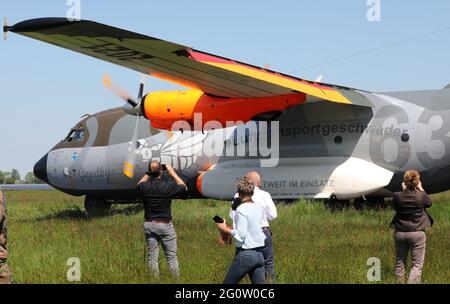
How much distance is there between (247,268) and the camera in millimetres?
8391

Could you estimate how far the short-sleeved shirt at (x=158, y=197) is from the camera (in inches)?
425

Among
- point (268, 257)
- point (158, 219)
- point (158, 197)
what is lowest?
point (268, 257)

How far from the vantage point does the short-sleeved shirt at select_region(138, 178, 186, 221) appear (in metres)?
10.8

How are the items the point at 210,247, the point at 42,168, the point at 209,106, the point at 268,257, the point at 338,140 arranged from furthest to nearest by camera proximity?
the point at 42,168
the point at 338,140
the point at 209,106
the point at 210,247
the point at 268,257

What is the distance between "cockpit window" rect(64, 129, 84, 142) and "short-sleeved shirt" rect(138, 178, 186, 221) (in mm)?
13931

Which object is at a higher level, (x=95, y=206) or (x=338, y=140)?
(x=338, y=140)

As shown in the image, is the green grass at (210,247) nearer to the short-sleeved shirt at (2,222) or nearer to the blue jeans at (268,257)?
the blue jeans at (268,257)

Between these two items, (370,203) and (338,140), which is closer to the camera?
(338,140)

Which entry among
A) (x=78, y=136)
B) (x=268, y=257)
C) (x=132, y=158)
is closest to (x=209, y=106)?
(x=132, y=158)

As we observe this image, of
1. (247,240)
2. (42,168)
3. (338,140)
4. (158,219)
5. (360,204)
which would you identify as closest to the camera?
(247,240)

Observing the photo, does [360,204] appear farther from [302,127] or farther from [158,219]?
[158,219]

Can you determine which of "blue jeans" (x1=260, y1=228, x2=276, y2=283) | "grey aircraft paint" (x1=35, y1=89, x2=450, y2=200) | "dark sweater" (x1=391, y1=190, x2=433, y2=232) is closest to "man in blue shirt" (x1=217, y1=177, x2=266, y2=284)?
"blue jeans" (x1=260, y1=228, x2=276, y2=283)

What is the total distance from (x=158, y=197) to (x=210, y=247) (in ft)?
13.7
